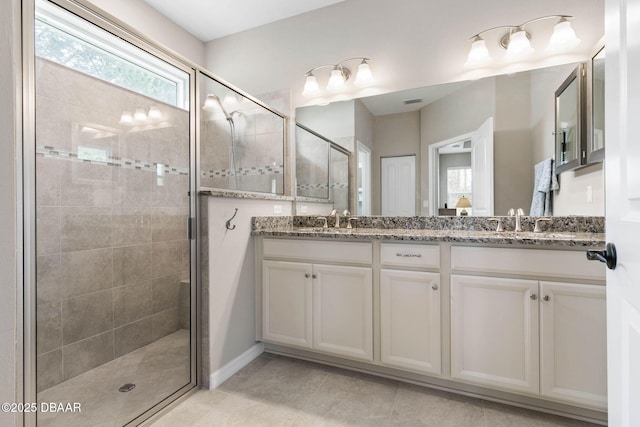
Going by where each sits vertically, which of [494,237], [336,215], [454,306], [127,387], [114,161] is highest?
[114,161]

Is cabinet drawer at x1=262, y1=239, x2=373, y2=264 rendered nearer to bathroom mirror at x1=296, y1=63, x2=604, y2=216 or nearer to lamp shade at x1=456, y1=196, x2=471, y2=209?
bathroom mirror at x1=296, y1=63, x2=604, y2=216

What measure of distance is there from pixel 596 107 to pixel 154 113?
2.45 metres

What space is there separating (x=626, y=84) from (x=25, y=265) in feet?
6.01

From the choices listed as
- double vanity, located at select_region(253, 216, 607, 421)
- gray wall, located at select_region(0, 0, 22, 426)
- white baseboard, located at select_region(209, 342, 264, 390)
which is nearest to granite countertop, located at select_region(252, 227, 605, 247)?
double vanity, located at select_region(253, 216, 607, 421)

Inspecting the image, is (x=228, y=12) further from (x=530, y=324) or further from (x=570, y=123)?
(x=530, y=324)

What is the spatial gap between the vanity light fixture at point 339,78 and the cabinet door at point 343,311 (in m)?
1.48

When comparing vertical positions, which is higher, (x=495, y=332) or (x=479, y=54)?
(x=479, y=54)

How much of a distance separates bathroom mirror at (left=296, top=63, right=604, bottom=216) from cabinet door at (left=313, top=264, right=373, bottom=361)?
0.70 metres

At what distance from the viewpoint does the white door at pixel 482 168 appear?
202 centimetres

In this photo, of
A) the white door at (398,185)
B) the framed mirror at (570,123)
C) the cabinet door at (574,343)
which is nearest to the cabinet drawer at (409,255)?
the cabinet door at (574,343)

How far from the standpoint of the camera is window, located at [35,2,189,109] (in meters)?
1.20

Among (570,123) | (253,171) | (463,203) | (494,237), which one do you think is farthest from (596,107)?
(253,171)

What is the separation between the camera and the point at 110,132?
146 centimetres

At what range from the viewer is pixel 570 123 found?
180cm
